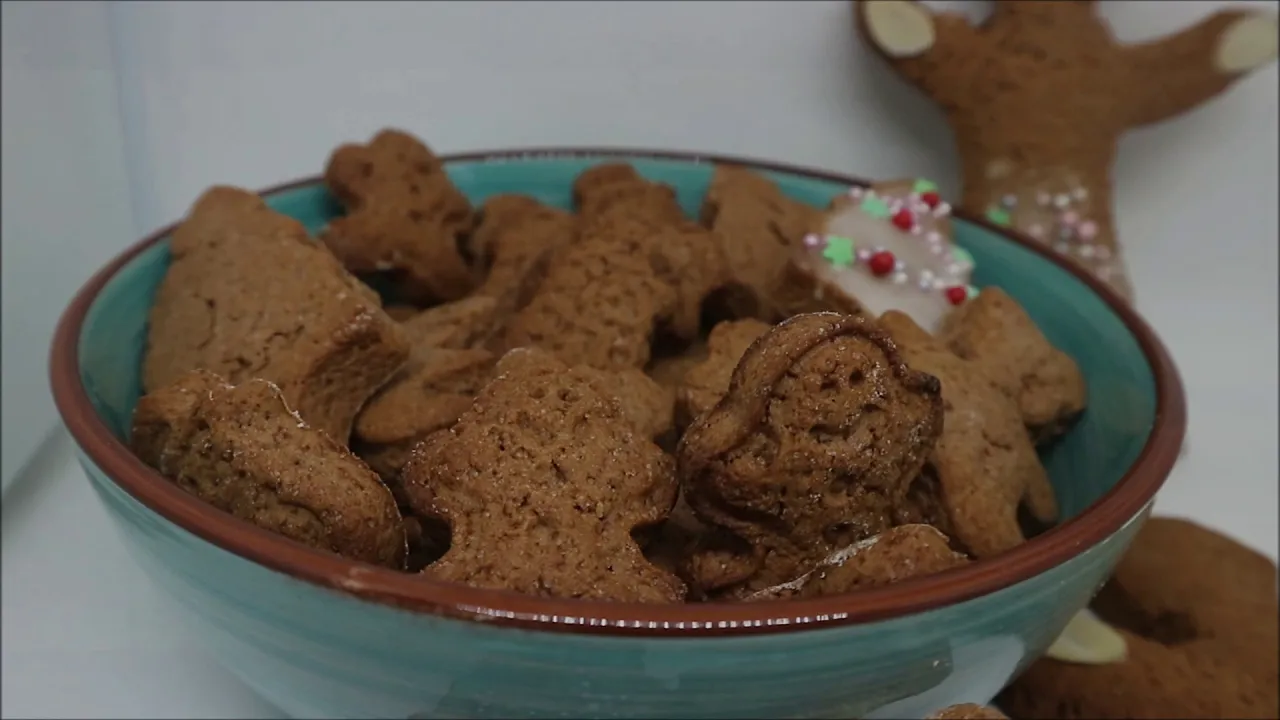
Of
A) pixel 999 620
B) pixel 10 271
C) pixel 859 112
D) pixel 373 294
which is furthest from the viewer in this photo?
pixel 859 112

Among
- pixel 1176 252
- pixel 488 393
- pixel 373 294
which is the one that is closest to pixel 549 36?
pixel 373 294

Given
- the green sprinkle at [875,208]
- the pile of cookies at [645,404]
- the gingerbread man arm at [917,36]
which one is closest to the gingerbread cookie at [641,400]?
the pile of cookies at [645,404]

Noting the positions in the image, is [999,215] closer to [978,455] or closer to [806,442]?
[978,455]

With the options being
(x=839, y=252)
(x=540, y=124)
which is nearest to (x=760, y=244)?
(x=839, y=252)

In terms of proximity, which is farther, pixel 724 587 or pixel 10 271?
pixel 10 271

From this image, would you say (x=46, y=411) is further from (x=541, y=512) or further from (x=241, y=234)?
(x=541, y=512)

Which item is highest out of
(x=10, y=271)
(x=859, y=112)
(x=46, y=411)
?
(x=859, y=112)
